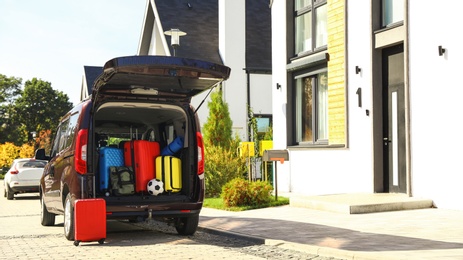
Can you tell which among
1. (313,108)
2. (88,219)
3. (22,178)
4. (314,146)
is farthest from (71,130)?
(22,178)

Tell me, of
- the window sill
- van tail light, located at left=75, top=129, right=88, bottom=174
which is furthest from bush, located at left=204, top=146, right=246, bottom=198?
van tail light, located at left=75, top=129, right=88, bottom=174

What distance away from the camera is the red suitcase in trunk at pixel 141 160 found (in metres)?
9.56

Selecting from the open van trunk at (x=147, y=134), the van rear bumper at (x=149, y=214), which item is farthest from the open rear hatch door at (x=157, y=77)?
the van rear bumper at (x=149, y=214)

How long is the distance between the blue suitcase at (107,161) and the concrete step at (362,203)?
4421mm

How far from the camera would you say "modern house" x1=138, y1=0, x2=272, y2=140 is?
27.9 m

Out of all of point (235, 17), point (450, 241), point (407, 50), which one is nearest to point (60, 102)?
point (235, 17)

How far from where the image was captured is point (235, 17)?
2806 cm

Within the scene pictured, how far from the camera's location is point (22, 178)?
2145cm

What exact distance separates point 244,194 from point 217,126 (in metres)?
7.54

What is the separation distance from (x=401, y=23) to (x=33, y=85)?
5523 centimetres

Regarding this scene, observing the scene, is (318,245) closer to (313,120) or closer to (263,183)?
(263,183)

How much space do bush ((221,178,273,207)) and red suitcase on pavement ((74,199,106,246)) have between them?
17.0 ft

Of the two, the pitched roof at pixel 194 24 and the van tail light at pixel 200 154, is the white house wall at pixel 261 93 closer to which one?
the pitched roof at pixel 194 24

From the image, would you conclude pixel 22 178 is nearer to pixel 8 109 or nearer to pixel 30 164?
pixel 30 164
